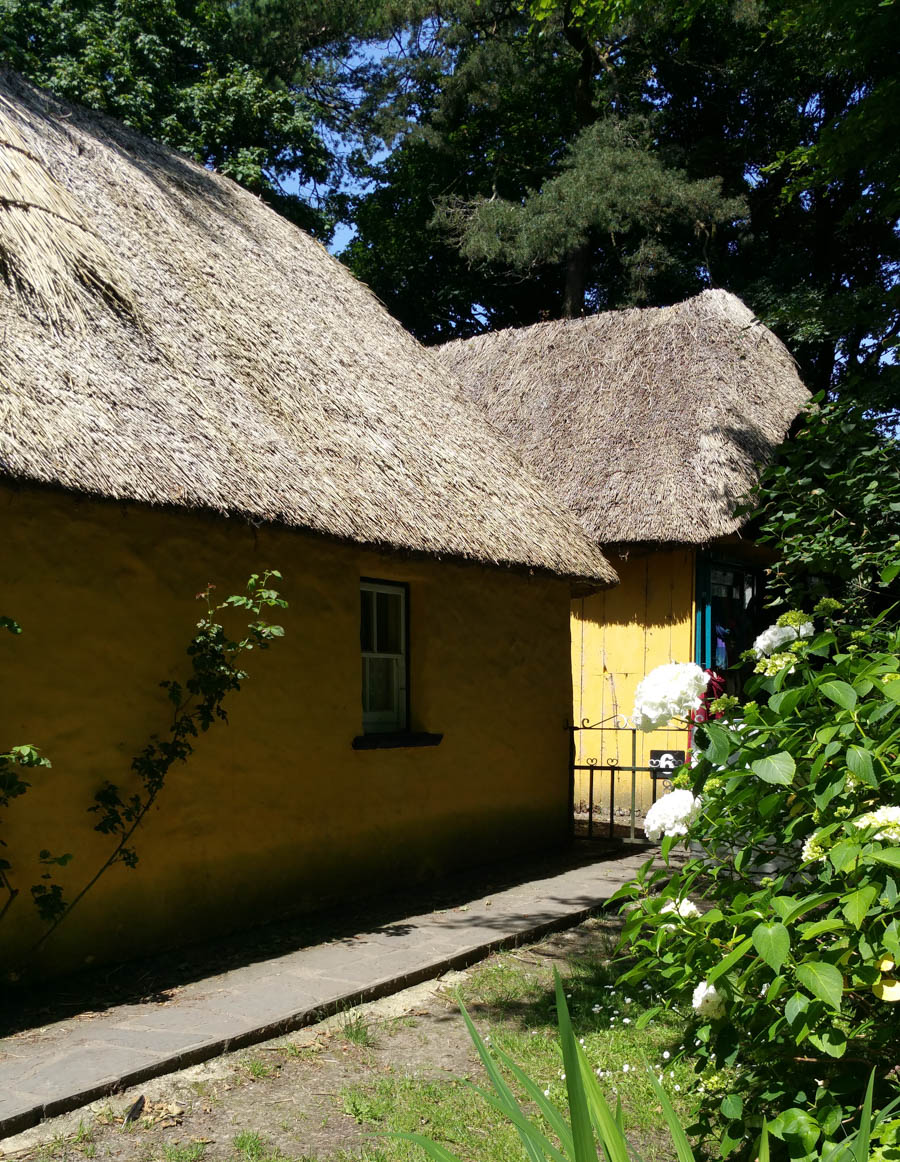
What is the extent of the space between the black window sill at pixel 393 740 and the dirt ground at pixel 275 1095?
231 cm

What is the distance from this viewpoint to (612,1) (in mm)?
7391

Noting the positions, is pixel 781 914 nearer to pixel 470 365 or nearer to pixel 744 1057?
pixel 744 1057

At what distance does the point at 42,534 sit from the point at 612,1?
5.41m

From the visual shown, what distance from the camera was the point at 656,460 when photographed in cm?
1172

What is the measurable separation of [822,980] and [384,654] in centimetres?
609

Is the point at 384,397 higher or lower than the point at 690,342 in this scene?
lower

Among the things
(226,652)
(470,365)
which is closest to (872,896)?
(226,652)

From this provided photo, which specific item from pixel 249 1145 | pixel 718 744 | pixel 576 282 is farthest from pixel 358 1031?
pixel 576 282

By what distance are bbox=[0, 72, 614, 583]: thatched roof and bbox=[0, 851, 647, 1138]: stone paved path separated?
2.38 metres

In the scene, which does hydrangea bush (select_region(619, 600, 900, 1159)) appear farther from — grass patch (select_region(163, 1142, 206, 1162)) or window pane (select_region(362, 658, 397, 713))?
window pane (select_region(362, 658, 397, 713))

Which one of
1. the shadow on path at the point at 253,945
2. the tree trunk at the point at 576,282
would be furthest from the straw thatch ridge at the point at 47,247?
the tree trunk at the point at 576,282

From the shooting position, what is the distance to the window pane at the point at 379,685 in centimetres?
793

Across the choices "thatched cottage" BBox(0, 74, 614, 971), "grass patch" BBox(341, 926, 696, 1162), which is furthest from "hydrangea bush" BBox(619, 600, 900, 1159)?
"thatched cottage" BBox(0, 74, 614, 971)

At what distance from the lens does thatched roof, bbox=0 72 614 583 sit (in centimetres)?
543
